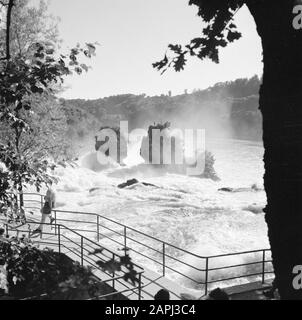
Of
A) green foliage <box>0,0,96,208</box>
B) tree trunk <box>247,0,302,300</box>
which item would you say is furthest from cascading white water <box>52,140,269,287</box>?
tree trunk <box>247,0,302,300</box>

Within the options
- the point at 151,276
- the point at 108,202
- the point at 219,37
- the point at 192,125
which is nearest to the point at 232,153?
the point at 192,125

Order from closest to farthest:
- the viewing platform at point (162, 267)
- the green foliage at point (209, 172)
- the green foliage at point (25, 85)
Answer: the green foliage at point (25, 85) < the viewing platform at point (162, 267) < the green foliage at point (209, 172)

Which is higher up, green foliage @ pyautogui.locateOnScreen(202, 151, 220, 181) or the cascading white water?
the cascading white water

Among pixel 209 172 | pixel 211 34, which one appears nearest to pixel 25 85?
pixel 211 34

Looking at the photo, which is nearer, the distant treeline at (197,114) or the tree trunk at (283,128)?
the tree trunk at (283,128)

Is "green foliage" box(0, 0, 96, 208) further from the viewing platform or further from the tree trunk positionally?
the tree trunk

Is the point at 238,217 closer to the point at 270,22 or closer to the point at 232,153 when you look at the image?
the point at 270,22

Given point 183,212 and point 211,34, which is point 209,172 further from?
point 211,34

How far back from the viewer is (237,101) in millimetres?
110938

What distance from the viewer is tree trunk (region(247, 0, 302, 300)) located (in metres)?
2.67

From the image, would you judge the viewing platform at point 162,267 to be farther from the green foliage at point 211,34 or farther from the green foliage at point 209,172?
the green foliage at point 209,172

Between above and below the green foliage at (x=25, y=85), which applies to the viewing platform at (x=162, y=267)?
below

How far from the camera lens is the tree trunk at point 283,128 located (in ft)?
8.75

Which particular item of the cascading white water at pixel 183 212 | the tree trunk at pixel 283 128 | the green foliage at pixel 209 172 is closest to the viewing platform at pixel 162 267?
the cascading white water at pixel 183 212
